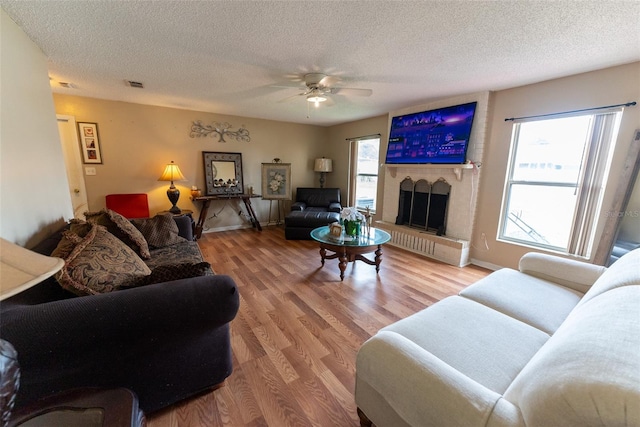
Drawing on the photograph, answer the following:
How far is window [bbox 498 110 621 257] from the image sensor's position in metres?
2.35

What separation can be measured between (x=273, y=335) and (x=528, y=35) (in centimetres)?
286

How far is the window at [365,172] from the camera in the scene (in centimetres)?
477

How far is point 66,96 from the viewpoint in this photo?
3.41 m

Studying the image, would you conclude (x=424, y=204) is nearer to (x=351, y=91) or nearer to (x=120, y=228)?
(x=351, y=91)

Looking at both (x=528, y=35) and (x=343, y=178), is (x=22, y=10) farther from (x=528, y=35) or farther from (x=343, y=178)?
(x=343, y=178)

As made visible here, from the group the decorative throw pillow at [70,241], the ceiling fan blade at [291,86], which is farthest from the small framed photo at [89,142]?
the ceiling fan blade at [291,86]

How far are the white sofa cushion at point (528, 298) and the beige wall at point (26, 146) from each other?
2.75 metres

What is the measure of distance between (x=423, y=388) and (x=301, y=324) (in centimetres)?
136

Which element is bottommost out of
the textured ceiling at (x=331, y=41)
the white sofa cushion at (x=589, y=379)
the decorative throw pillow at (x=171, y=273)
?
the decorative throw pillow at (x=171, y=273)

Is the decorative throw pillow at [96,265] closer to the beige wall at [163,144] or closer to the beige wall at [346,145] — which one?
the beige wall at [163,144]

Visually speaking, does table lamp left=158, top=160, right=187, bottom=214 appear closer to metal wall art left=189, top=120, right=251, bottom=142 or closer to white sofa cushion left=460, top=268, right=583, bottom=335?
metal wall art left=189, top=120, right=251, bottom=142

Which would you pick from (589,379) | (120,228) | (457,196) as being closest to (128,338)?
(120,228)

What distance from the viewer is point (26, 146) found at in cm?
166

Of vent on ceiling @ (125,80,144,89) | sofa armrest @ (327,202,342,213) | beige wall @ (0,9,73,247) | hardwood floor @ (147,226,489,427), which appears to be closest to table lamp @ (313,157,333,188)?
sofa armrest @ (327,202,342,213)
